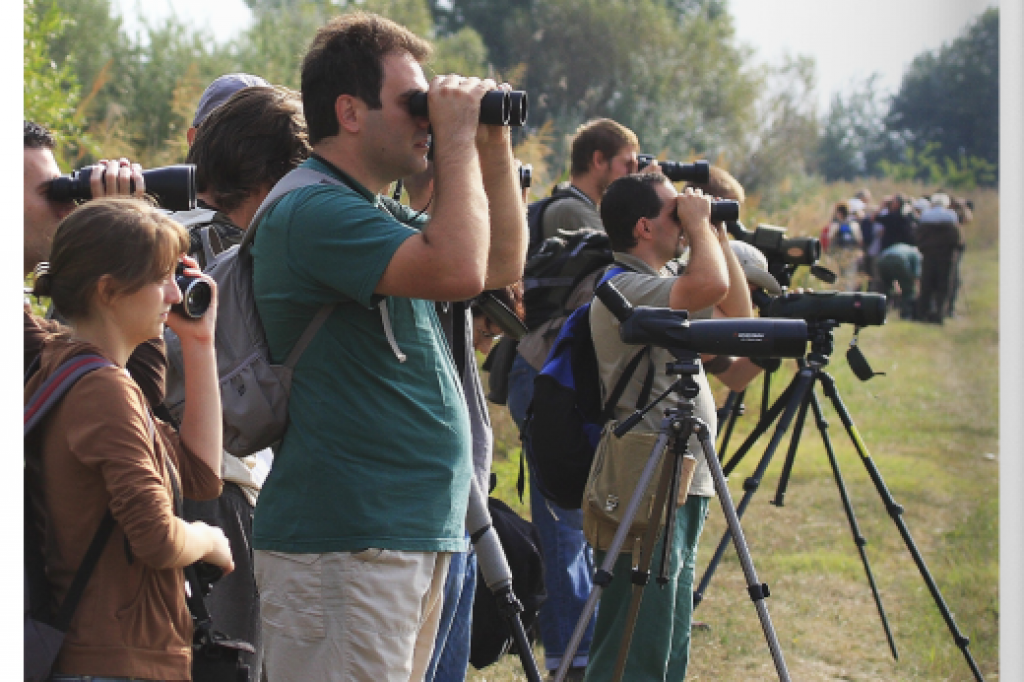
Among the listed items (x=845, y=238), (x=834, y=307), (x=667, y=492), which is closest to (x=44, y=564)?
(x=667, y=492)

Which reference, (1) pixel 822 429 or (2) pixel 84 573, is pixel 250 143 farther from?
(1) pixel 822 429

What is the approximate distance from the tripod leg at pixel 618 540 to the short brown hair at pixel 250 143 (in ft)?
4.03

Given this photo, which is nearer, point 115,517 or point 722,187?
point 115,517

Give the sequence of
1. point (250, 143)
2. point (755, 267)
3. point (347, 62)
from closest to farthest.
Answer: point (347, 62) < point (250, 143) < point (755, 267)

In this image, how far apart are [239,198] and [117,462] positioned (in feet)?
3.52

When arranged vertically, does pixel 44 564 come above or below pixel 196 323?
below

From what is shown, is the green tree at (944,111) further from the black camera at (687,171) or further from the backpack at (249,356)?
the backpack at (249,356)

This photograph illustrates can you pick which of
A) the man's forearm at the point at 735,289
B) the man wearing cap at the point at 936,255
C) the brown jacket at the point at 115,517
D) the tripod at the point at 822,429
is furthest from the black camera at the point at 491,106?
the man wearing cap at the point at 936,255

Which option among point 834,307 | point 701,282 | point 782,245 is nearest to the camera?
point 701,282

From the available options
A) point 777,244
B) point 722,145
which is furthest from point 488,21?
point 777,244

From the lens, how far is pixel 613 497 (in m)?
3.25

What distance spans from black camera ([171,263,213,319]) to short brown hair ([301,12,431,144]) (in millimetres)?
406

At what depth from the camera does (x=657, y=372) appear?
3.32 metres

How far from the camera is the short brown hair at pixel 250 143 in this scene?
8.89 ft
